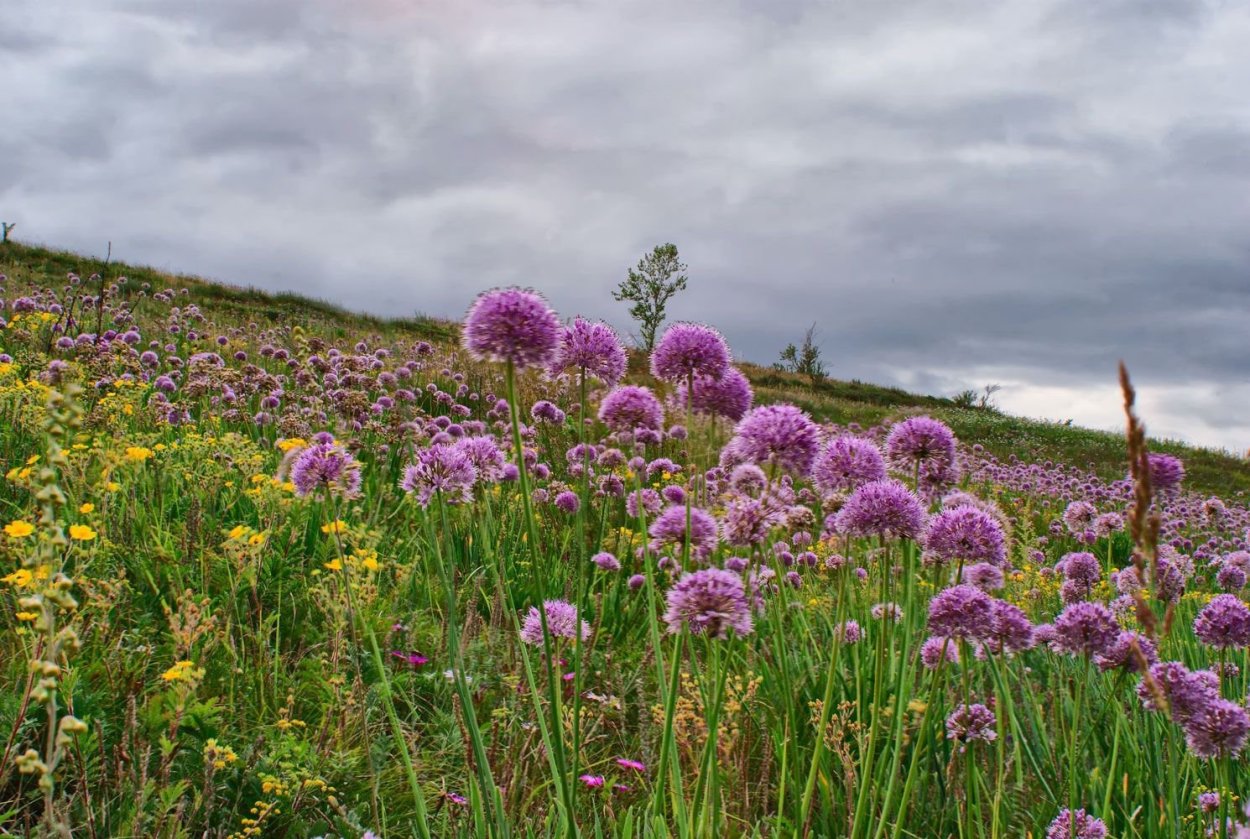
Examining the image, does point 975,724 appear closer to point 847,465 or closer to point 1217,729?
point 1217,729

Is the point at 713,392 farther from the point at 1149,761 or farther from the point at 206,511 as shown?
the point at 206,511

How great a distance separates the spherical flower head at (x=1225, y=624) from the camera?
2.91m

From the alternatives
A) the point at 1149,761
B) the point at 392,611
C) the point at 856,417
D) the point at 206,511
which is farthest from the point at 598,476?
the point at 856,417

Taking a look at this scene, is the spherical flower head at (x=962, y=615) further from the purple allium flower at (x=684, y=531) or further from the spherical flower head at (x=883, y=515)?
the purple allium flower at (x=684, y=531)

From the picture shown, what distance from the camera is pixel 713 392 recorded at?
251 centimetres

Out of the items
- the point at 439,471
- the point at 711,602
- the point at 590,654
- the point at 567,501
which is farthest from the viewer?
the point at 567,501

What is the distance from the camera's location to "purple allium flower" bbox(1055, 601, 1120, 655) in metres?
2.71

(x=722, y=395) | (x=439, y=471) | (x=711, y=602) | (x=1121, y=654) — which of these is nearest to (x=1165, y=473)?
(x=1121, y=654)

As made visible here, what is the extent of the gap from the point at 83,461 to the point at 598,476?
2.85m

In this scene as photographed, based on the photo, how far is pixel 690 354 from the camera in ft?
7.79

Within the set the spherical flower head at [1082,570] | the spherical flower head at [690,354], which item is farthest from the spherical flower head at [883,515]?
the spherical flower head at [1082,570]

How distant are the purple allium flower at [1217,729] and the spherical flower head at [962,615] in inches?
25.4

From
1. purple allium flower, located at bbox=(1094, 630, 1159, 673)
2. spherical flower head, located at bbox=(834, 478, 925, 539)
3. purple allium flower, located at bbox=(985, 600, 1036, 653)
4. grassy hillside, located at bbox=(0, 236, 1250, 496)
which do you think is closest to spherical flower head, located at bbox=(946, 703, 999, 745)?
purple allium flower, located at bbox=(985, 600, 1036, 653)

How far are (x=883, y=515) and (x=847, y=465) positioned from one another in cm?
27
